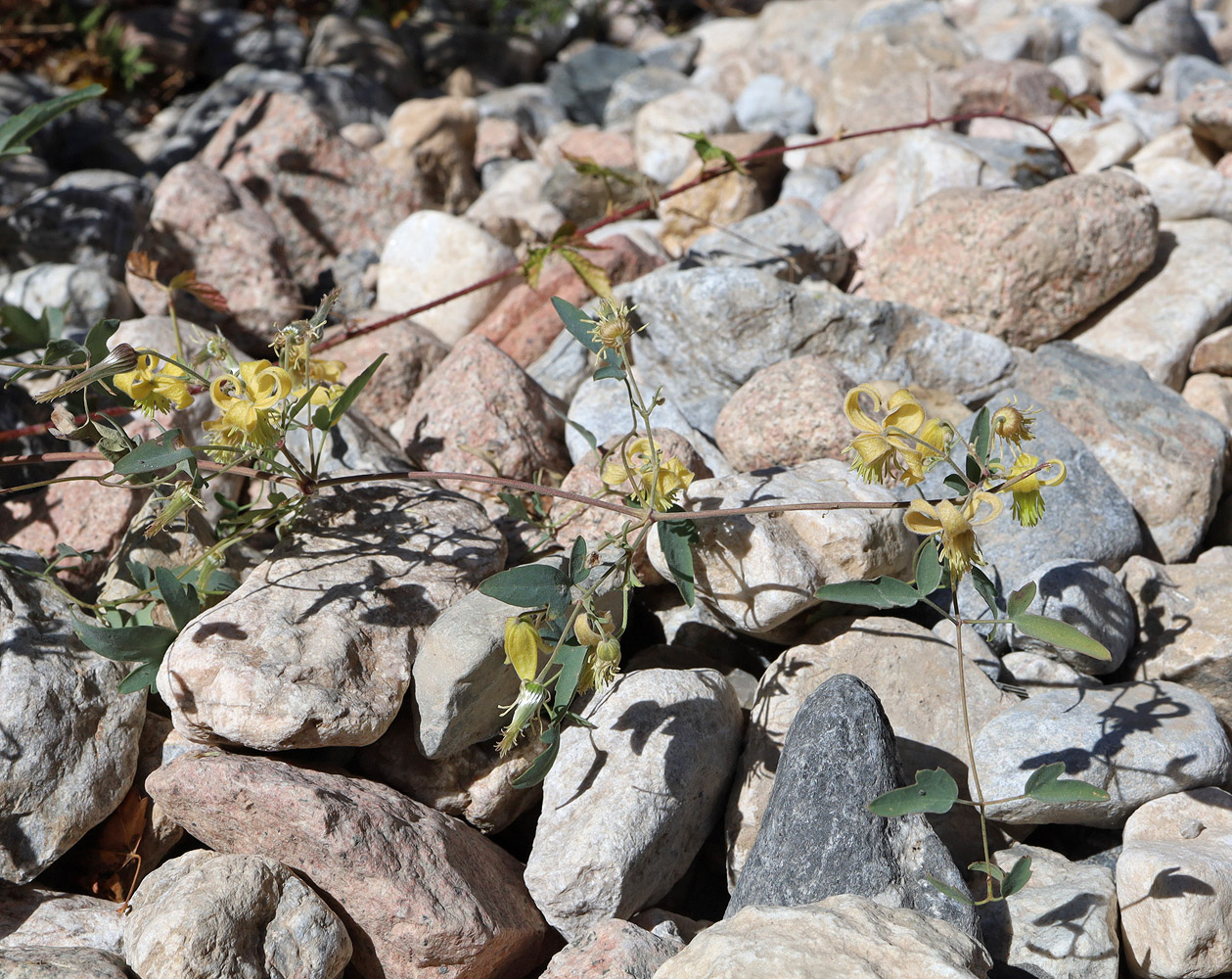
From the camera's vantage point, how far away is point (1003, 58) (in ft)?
17.9

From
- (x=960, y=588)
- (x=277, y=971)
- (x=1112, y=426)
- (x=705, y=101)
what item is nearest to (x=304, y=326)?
(x=277, y=971)

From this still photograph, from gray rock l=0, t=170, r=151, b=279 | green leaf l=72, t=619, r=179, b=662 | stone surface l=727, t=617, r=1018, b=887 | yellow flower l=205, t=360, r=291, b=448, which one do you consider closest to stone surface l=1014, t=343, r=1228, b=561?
stone surface l=727, t=617, r=1018, b=887

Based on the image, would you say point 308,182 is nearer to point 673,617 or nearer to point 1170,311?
point 673,617

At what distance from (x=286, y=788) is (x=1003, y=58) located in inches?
208

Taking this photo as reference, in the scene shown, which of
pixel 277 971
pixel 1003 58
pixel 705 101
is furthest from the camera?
pixel 1003 58

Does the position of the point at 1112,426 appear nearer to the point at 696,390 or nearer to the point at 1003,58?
the point at 696,390

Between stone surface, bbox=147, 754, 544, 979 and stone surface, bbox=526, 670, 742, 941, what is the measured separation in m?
0.14

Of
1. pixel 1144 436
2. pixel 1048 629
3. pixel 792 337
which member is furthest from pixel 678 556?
pixel 1144 436

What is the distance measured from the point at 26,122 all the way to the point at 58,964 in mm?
1939

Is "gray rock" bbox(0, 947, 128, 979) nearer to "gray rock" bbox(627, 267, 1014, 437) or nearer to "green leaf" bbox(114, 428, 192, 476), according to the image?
"green leaf" bbox(114, 428, 192, 476)

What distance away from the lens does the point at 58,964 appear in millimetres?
1749

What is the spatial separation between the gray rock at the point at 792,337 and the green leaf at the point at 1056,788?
150cm

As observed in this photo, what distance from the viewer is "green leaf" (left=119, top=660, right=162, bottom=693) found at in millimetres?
2068

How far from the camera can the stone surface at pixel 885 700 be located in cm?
218
